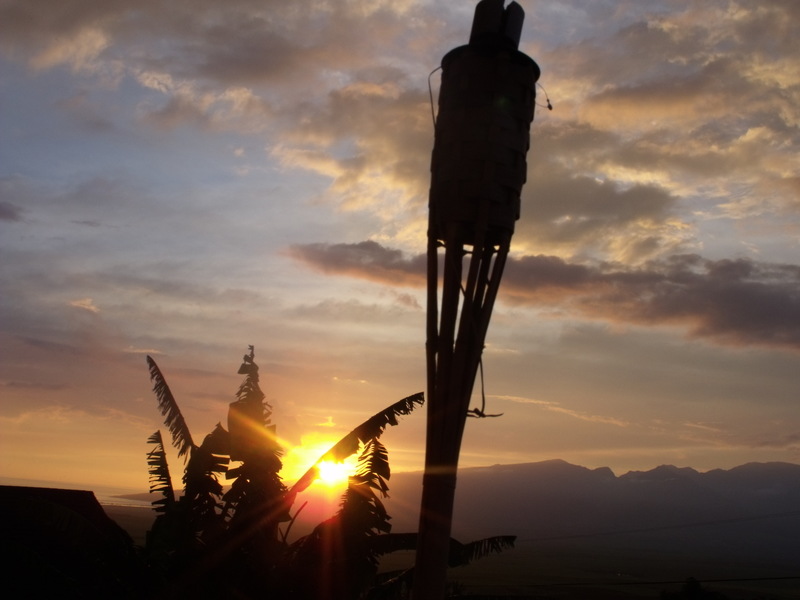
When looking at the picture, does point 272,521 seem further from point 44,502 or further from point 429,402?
point 429,402

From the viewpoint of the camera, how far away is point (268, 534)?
61.7ft

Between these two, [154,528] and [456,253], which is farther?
[154,528]

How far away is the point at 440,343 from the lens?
42.4ft

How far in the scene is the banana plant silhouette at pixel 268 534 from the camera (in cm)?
1756

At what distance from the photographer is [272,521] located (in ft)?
60.6

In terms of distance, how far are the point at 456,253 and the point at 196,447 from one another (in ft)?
32.4

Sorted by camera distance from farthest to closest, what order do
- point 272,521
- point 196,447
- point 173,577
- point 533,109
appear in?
1. point 196,447
2. point 272,521
3. point 173,577
4. point 533,109

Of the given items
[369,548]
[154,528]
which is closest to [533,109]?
[369,548]

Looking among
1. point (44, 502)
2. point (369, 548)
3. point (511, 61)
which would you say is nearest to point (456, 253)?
point (511, 61)

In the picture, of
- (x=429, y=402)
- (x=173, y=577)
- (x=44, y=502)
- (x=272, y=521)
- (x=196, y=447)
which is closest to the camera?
(x=429, y=402)

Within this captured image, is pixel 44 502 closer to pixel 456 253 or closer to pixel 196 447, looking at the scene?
pixel 196 447

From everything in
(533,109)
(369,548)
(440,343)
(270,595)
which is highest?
(533,109)

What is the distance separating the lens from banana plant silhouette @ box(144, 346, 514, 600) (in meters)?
17.6

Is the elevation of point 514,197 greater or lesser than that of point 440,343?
greater
